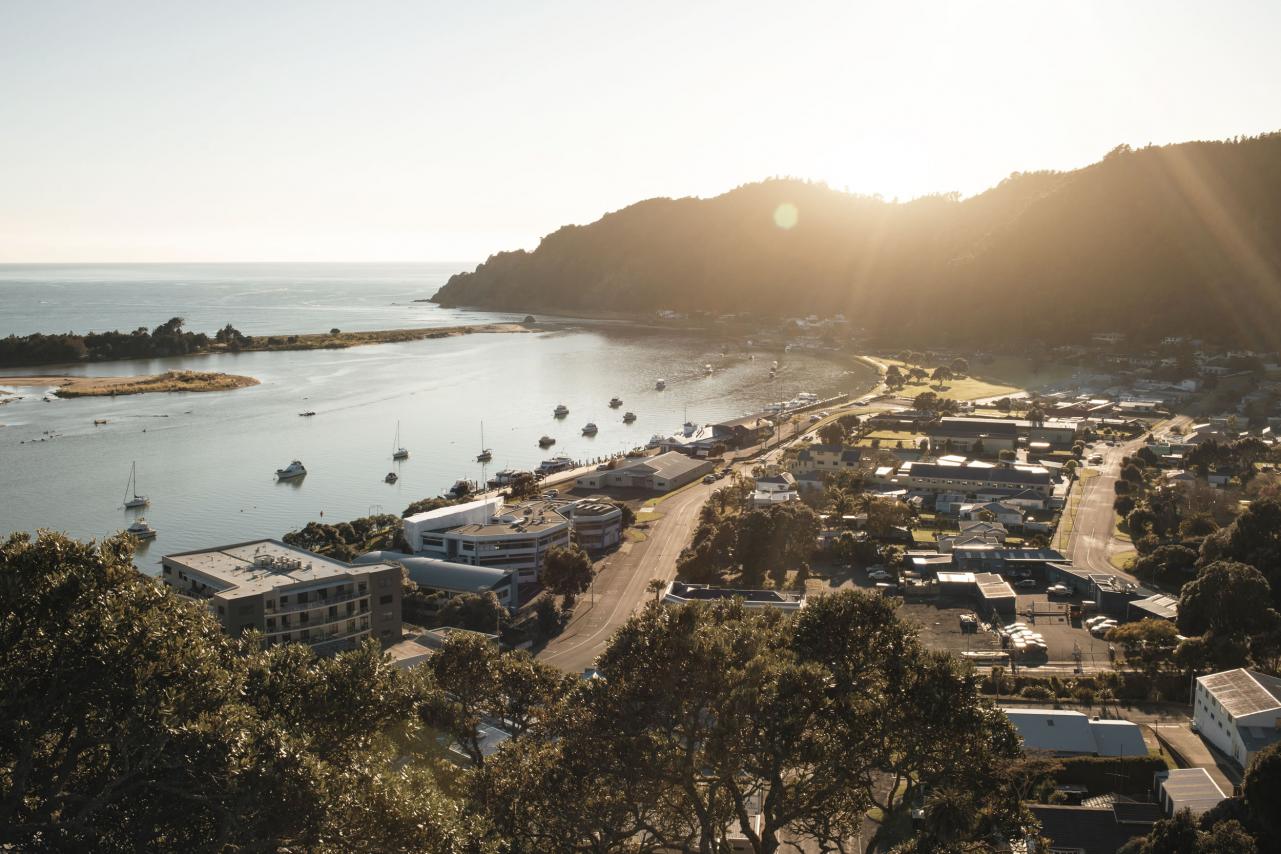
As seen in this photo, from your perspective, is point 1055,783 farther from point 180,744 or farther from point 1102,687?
point 180,744

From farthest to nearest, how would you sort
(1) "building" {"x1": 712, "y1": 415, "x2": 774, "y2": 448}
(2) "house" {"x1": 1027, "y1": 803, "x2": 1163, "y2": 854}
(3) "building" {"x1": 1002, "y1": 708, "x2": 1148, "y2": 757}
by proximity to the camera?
(1) "building" {"x1": 712, "y1": 415, "x2": 774, "y2": 448} < (3) "building" {"x1": 1002, "y1": 708, "x2": 1148, "y2": 757} < (2) "house" {"x1": 1027, "y1": 803, "x2": 1163, "y2": 854}

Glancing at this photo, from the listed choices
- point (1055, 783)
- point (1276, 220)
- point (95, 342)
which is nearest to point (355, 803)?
point (1055, 783)

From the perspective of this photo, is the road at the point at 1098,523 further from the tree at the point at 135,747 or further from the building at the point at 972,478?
the tree at the point at 135,747

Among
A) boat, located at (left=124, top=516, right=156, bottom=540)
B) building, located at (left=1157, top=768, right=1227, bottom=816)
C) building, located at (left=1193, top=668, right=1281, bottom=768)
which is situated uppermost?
building, located at (left=1193, top=668, right=1281, bottom=768)

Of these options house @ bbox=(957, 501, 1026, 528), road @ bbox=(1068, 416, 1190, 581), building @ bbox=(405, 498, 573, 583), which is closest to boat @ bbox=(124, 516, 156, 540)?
building @ bbox=(405, 498, 573, 583)

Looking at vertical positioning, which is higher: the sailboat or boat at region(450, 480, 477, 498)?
the sailboat

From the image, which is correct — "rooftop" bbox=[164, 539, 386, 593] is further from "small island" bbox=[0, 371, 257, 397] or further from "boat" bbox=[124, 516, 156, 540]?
"small island" bbox=[0, 371, 257, 397]
